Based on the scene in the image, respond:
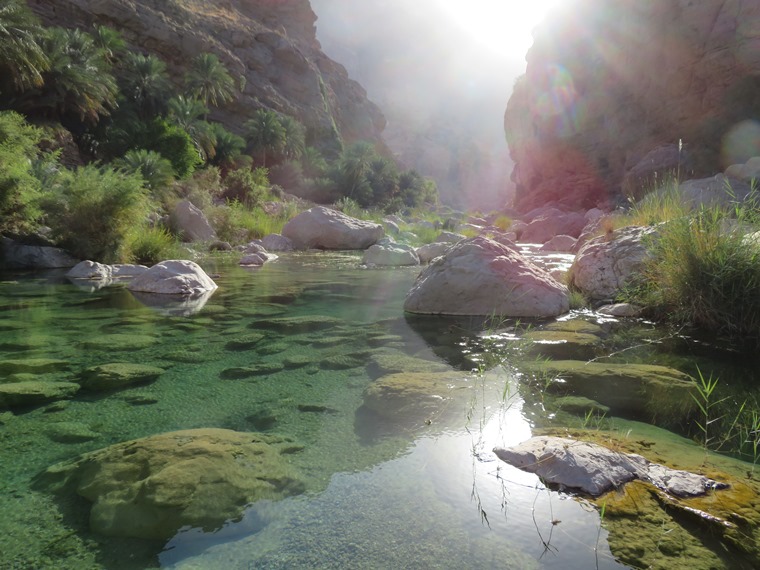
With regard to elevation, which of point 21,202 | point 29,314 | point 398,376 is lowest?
point 29,314

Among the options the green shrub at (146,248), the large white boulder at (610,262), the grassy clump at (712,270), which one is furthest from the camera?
the green shrub at (146,248)

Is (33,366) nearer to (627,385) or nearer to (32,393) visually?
(32,393)

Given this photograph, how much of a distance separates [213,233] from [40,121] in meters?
13.9

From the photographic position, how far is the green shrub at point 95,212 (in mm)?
9953

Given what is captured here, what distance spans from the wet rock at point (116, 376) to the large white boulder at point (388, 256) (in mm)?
9518

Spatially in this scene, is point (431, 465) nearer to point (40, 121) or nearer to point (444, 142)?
point (40, 121)

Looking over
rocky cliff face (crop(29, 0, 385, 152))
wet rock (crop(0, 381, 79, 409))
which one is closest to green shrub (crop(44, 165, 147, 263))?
wet rock (crop(0, 381, 79, 409))

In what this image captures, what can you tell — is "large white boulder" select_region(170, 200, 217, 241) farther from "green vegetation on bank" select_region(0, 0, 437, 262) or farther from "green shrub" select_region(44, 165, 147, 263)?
"green shrub" select_region(44, 165, 147, 263)

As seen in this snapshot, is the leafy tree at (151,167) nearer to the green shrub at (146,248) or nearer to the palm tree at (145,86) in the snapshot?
the green shrub at (146,248)

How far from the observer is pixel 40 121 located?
22.7 metres

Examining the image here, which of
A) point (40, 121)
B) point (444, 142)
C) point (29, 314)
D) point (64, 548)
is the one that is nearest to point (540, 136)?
point (40, 121)

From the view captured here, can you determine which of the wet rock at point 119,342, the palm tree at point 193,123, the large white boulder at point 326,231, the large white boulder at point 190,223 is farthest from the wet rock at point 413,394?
the palm tree at point 193,123

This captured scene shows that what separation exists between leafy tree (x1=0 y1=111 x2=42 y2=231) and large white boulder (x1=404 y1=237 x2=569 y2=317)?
8.61 meters

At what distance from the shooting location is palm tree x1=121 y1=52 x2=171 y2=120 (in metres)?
30.6
